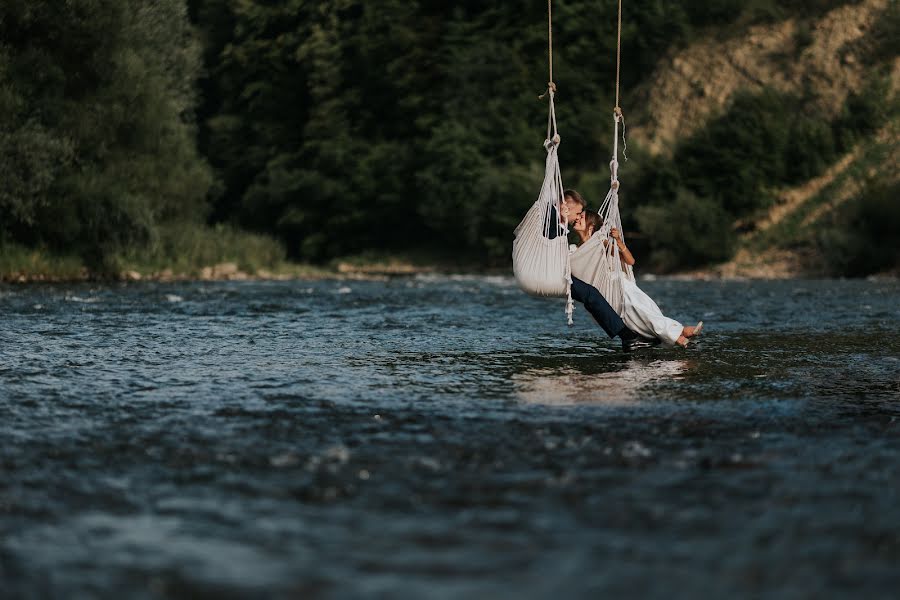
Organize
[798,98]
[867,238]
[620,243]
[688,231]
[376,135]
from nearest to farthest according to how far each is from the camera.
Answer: [620,243] → [867,238] → [688,231] → [798,98] → [376,135]

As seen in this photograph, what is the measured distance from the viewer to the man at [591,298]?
10736 mm

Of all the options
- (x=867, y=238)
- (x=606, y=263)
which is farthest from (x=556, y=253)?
(x=867, y=238)

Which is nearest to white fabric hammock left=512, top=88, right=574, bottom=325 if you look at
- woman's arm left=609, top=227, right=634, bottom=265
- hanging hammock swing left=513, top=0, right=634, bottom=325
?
hanging hammock swing left=513, top=0, right=634, bottom=325

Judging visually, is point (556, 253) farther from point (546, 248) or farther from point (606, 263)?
point (606, 263)

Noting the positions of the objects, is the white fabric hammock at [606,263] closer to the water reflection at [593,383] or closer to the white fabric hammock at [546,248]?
the white fabric hammock at [546,248]

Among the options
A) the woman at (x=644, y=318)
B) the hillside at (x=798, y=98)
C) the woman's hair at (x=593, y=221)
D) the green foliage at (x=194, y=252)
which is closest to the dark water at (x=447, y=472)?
the woman at (x=644, y=318)

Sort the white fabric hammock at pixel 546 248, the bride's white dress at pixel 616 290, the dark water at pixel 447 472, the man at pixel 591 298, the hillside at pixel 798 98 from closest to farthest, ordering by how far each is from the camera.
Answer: the dark water at pixel 447 472 → the white fabric hammock at pixel 546 248 → the man at pixel 591 298 → the bride's white dress at pixel 616 290 → the hillside at pixel 798 98

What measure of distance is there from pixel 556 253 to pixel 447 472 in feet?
18.3

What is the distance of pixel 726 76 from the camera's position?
157ft

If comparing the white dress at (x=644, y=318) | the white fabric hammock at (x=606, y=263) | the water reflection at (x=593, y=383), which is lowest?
the water reflection at (x=593, y=383)

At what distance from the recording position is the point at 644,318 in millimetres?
11016

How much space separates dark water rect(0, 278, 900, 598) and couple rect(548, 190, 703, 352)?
254mm

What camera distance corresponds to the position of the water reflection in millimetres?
7691

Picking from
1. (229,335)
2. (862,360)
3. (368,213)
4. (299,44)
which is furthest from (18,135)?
(299,44)
